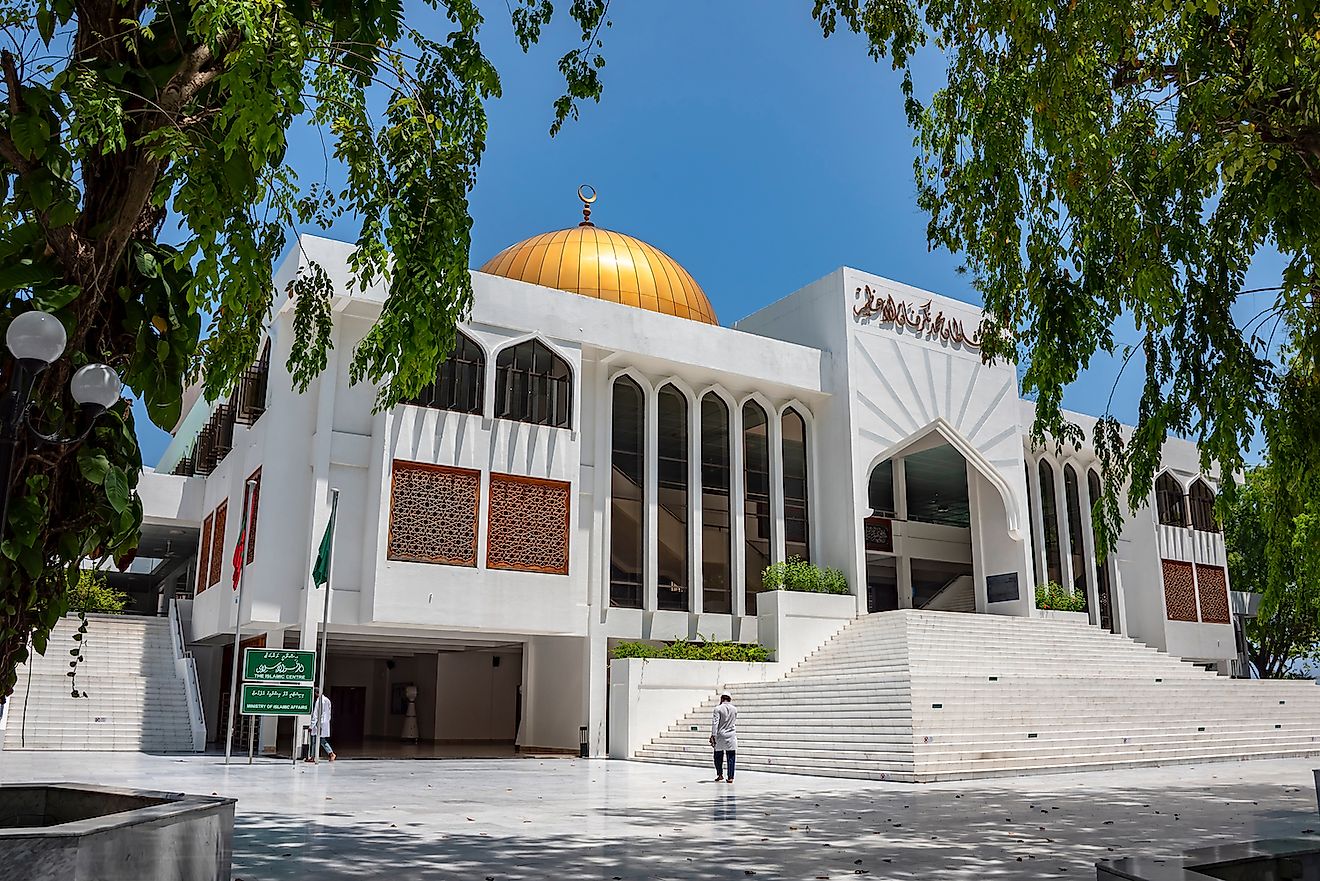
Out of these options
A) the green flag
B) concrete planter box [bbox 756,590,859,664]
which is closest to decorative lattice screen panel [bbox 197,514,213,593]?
Result: the green flag

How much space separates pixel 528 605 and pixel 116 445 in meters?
14.9

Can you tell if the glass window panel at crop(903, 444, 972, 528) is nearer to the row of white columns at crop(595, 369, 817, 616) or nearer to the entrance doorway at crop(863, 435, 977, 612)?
the entrance doorway at crop(863, 435, 977, 612)

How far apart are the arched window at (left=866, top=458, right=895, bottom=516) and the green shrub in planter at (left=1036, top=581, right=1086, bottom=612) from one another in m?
4.18

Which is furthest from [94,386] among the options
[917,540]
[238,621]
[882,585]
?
[882,585]

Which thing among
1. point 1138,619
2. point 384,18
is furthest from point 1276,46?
point 1138,619

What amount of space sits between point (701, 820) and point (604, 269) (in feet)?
58.4

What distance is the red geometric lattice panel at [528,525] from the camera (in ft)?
61.5

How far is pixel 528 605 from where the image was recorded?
18.7 m

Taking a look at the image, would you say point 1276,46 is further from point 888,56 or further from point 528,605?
point 528,605

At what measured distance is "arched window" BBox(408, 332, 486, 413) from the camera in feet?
61.8

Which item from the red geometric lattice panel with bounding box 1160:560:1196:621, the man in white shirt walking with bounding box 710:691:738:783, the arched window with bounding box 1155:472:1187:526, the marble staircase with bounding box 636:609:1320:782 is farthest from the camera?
the arched window with bounding box 1155:472:1187:526

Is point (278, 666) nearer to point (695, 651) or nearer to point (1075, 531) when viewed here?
point (695, 651)

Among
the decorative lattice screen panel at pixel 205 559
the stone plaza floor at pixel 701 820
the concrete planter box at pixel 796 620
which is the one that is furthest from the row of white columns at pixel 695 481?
the decorative lattice screen panel at pixel 205 559

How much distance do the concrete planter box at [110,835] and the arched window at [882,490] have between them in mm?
24370
